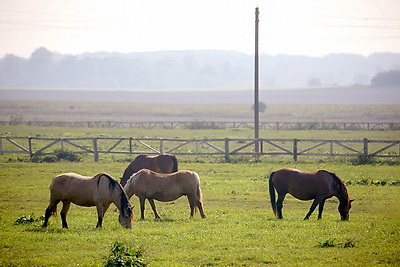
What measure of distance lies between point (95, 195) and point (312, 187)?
237 inches

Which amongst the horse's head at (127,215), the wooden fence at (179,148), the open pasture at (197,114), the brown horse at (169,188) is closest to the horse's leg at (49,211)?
the horse's head at (127,215)

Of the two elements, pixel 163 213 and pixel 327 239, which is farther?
pixel 163 213

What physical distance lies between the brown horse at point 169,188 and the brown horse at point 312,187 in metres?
2.20

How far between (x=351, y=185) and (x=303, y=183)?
26.5 ft

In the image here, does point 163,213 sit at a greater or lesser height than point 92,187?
lesser

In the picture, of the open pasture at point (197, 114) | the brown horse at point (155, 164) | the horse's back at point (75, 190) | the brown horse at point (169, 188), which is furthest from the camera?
the open pasture at point (197, 114)

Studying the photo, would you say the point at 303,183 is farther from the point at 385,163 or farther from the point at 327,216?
the point at 385,163

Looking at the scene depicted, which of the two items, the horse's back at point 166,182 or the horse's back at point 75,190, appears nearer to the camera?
the horse's back at point 75,190

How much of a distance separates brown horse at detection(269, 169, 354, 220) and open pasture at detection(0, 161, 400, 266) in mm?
425

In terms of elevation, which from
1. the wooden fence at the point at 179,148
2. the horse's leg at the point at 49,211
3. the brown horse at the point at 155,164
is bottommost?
the wooden fence at the point at 179,148

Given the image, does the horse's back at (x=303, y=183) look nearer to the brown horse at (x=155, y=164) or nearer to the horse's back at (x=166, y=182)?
the horse's back at (x=166, y=182)

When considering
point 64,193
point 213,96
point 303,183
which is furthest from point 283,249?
point 213,96

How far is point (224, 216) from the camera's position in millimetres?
18359

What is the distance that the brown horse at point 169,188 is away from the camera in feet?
59.8
